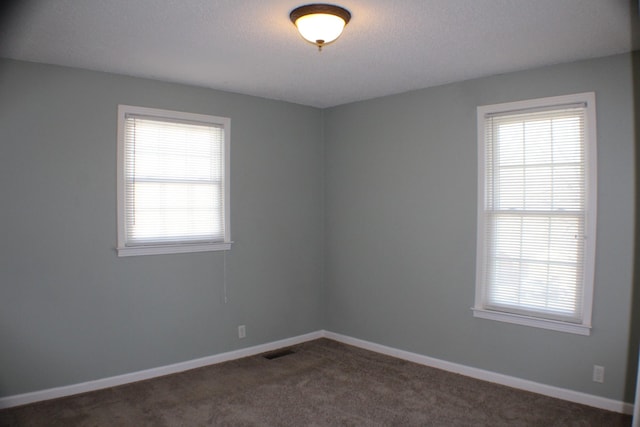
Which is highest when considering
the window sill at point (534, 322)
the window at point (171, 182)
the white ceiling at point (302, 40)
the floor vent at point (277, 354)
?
the white ceiling at point (302, 40)

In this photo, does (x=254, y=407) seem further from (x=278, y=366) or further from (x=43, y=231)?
(x=43, y=231)

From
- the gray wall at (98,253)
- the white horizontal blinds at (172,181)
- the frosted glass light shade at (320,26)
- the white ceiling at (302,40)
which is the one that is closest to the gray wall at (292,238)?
the gray wall at (98,253)

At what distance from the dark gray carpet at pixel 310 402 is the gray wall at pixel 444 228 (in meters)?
0.33

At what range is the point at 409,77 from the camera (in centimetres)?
399

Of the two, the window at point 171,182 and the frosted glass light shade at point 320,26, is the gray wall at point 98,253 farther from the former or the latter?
the frosted glass light shade at point 320,26

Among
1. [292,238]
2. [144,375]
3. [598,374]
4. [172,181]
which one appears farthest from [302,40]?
[598,374]

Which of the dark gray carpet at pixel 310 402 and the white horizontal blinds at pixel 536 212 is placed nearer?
the dark gray carpet at pixel 310 402

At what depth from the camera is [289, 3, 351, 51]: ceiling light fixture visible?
2.56 meters

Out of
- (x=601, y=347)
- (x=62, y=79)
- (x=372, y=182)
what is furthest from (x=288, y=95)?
(x=601, y=347)

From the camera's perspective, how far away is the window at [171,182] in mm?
3895

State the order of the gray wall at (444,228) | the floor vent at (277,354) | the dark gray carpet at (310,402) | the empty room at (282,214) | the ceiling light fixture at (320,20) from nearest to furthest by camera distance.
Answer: the ceiling light fixture at (320,20) < the empty room at (282,214) < the dark gray carpet at (310,402) < the gray wall at (444,228) < the floor vent at (277,354)

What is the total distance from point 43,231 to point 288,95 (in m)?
2.47

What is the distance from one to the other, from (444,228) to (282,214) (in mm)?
1684

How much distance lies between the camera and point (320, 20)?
2.58m
